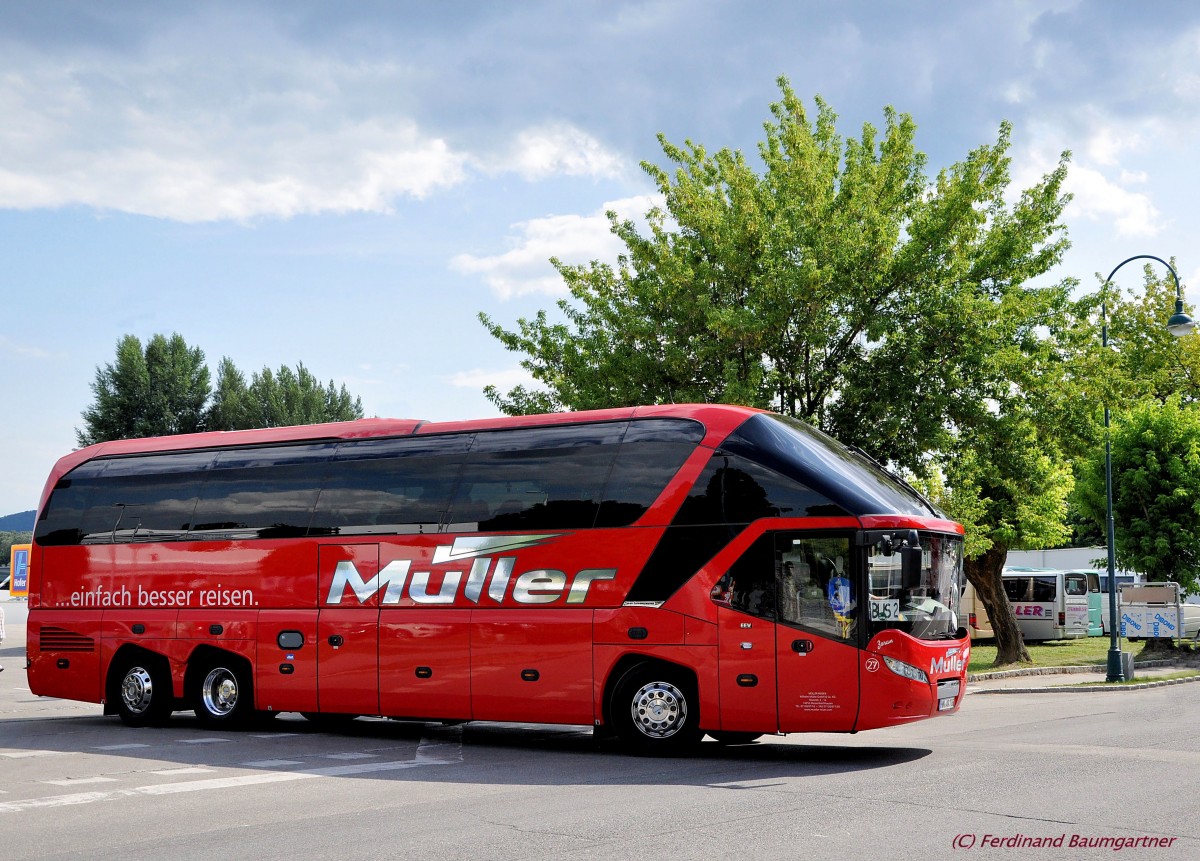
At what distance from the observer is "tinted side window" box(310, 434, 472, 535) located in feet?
47.9

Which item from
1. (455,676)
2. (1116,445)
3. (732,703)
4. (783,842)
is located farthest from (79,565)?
(1116,445)

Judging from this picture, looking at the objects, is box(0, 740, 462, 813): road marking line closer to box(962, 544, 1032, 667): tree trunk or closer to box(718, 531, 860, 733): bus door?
box(718, 531, 860, 733): bus door

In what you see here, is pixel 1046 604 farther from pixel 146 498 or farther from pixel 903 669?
pixel 146 498

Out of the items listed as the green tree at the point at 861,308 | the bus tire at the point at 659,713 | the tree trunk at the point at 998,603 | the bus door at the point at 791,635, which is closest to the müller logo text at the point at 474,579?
Result: the bus tire at the point at 659,713

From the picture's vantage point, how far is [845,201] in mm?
23484

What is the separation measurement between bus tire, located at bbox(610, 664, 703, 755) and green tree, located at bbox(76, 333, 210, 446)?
185 ft

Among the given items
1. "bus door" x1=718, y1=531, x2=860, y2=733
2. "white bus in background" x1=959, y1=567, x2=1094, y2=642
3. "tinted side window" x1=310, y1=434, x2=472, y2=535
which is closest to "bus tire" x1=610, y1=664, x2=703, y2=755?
"bus door" x1=718, y1=531, x2=860, y2=733

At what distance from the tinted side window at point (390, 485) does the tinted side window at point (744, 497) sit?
10.0ft

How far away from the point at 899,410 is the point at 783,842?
1569 centimetres

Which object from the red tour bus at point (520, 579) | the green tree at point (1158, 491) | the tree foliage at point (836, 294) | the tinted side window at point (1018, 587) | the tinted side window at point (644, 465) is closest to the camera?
the red tour bus at point (520, 579)

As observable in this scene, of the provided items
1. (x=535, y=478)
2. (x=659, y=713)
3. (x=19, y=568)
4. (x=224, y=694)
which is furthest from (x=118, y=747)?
(x=19, y=568)

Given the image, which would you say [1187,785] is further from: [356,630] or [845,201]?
[845,201]

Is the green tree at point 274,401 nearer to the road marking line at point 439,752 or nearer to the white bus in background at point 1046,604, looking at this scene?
the white bus in background at point 1046,604

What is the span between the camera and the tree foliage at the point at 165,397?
65500mm
